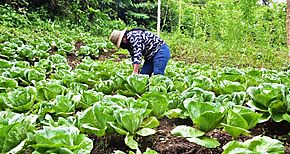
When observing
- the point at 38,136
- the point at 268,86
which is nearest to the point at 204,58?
the point at 268,86

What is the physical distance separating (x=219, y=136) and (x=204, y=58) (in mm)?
7737

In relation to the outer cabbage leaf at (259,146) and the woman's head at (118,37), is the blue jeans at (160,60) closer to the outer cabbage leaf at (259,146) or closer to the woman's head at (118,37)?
the woman's head at (118,37)

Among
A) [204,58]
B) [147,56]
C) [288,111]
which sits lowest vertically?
[204,58]

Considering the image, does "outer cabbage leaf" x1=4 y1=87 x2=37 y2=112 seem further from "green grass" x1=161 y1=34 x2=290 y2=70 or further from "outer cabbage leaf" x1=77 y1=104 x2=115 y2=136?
"green grass" x1=161 y1=34 x2=290 y2=70

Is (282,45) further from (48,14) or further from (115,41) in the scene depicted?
(48,14)

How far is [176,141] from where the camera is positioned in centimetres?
199

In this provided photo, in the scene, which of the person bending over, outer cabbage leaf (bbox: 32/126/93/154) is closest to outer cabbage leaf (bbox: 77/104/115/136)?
outer cabbage leaf (bbox: 32/126/93/154)

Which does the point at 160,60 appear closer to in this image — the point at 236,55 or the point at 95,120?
the point at 95,120

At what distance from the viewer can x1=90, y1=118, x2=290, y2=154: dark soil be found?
1.89 metres

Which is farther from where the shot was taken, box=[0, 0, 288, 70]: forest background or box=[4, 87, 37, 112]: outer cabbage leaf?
box=[0, 0, 288, 70]: forest background

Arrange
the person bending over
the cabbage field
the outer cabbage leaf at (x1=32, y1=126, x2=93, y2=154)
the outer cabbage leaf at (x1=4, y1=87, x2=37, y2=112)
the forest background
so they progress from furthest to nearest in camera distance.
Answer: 1. the forest background
2. the person bending over
3. the outer cabbage leaf at (x1=4, y1=87, x2=37, y2=112)
4. the cabbage field
5. the outer cabbage leaf at (x1=32, y1=126, x2=93, y2=154)

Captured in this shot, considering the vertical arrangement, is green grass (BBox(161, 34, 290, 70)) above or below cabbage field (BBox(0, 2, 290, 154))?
below

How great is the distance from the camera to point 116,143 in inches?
78.2

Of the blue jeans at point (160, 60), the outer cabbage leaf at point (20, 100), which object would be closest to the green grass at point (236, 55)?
the blue jeans at point (160, 60)
